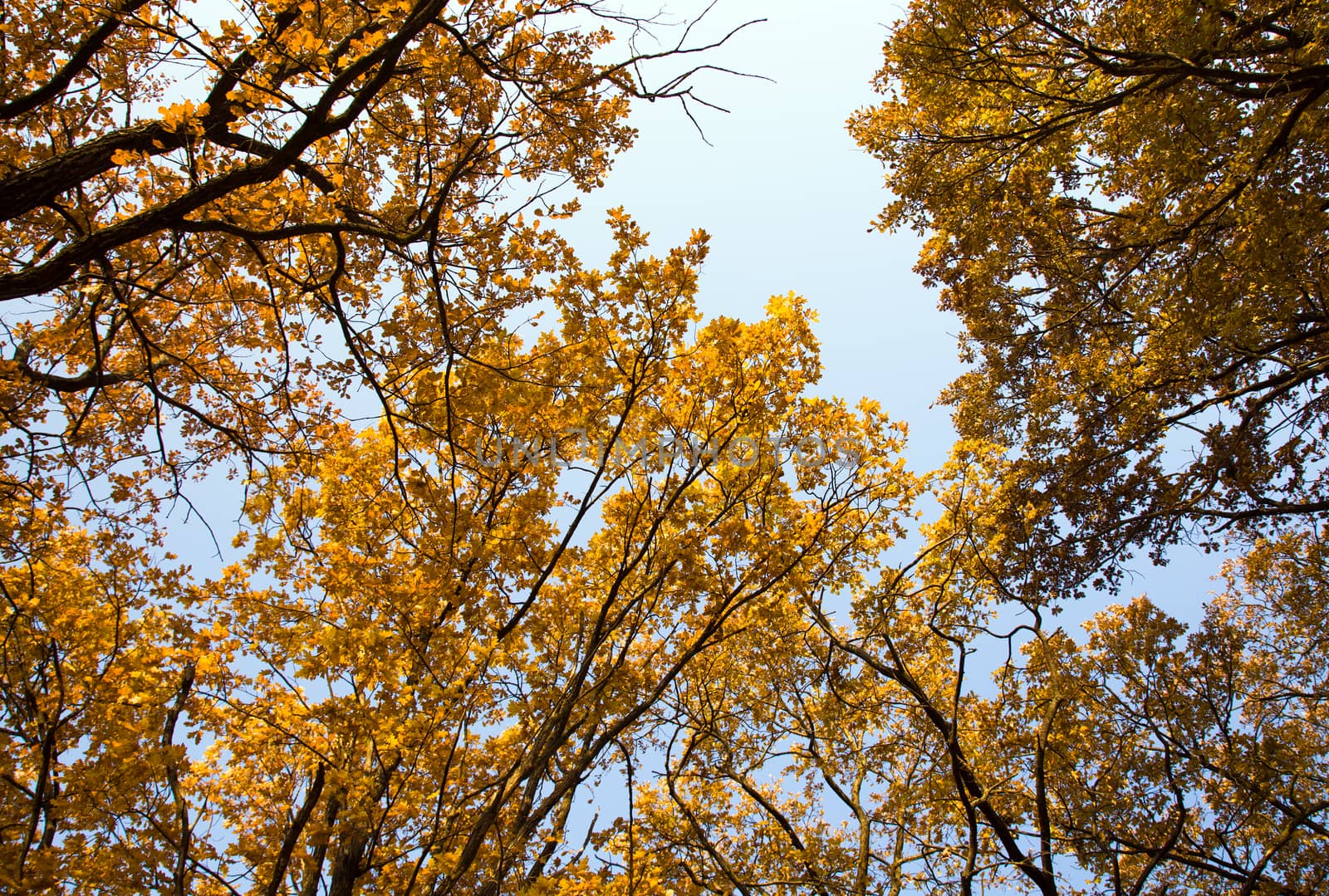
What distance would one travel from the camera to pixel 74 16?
327cm

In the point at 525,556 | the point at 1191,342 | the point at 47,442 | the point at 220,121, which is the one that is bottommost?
the point at 525,556

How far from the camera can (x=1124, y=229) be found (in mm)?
6426

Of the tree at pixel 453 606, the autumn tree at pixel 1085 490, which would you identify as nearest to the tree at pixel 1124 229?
the autumn tree at pixel 1085 490

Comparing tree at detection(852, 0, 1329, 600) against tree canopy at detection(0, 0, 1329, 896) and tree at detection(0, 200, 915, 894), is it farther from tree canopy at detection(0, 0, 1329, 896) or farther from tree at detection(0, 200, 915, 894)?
tree at detection(0, 200, 915, 894)

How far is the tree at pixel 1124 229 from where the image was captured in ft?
14.2

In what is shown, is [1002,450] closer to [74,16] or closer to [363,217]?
[363,217]

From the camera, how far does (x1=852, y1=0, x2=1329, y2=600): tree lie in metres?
4.32

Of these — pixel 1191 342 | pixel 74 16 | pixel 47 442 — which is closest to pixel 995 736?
pixel 1191 342

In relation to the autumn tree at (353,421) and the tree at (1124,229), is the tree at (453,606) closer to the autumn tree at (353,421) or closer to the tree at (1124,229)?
the autumn tree at (353,421)

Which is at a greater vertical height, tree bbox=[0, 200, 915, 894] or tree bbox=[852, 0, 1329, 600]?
tree bbox=[852, 0, 1329, 600]

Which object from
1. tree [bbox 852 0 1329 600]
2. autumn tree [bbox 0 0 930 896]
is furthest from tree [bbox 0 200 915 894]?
tree [bbox 852 0 1329 600]

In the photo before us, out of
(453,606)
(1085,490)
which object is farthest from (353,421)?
(1085,490)

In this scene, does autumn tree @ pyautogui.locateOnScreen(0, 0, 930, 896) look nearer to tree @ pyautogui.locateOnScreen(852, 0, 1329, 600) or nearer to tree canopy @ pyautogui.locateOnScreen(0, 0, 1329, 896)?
tree canopy @ pyautogui.locateOnScreen(0, 0, 1329, 896)

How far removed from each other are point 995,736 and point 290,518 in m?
6.63
